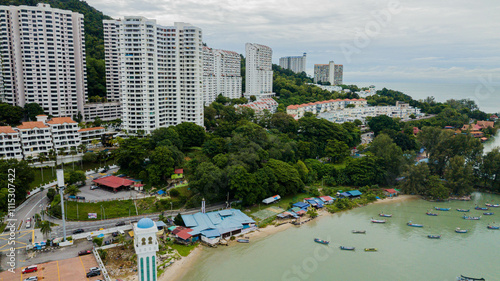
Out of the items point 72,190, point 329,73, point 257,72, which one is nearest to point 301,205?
point 72,190

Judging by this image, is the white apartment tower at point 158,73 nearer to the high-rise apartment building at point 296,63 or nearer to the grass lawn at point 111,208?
the grass lawn at point 111,208

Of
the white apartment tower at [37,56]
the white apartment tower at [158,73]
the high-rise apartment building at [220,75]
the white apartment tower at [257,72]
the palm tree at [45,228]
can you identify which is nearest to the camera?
the palm tree at [45,228]

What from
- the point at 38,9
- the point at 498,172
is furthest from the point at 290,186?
the point at 38,9

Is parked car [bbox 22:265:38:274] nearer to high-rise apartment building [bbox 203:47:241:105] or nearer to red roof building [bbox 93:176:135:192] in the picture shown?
red roof building [bbox 93:176:135:192]

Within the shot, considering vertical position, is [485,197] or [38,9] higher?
[38,9]

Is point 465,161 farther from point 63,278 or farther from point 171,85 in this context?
point 63,278

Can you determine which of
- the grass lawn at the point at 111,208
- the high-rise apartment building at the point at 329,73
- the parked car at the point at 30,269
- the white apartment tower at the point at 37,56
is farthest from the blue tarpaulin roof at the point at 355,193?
the high-rise apartment building at the point at 329,73

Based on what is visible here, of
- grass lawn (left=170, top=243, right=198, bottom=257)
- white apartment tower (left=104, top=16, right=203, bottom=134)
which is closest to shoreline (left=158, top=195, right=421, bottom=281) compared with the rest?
grass lawn (left=170, top=243, right=198, bottom=257)
